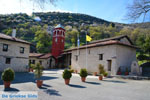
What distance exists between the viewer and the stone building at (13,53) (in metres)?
18.8

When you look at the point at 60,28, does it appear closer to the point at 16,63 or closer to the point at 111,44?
the point at 16,63

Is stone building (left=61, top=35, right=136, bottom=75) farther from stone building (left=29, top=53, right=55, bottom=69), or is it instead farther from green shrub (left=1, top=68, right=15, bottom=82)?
green shrub (left=1, top=68, right=15, bottom=82)

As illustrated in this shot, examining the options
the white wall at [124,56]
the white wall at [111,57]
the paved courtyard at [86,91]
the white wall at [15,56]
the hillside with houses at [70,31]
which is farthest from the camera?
the hillside with houses at [70,31]

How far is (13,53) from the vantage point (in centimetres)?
2045

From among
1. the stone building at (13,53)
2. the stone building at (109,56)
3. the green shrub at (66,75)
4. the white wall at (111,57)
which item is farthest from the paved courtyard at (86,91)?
the stone building at (13,53)

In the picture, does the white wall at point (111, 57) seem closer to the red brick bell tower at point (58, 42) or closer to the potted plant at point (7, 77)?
the potted plant at point (7, 77)

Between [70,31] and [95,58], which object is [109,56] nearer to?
[95,58]

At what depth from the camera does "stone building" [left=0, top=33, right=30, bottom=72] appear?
18848mm

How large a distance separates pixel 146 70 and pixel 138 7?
1355 centimetres

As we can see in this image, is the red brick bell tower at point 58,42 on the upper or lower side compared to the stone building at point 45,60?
upper

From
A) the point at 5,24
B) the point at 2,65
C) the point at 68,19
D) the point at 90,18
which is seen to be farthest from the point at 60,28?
the point at 90,18

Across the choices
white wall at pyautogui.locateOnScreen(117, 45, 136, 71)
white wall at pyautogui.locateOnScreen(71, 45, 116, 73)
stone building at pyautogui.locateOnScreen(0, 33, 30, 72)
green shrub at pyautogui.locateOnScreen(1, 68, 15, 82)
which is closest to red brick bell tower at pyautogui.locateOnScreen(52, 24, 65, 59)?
white wall at pyautogui.locateOnScreen(71, 45, 116, 73)

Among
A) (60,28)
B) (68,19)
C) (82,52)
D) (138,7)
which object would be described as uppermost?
(68,19)

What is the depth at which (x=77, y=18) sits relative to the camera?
408ft
